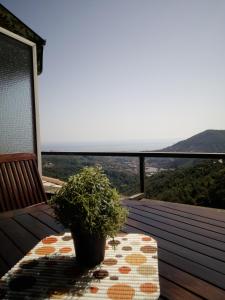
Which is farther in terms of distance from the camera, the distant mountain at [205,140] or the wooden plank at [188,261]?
the distant mountain at [205,140]

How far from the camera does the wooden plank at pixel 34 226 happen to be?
4.86 ft

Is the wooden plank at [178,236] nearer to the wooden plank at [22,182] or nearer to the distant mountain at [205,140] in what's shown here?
the wooden plank at [22,182]

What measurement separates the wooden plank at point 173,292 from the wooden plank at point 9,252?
644 mm

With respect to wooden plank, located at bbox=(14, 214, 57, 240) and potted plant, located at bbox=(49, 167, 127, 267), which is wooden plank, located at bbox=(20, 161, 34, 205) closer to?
wooden plank, located at bbox=(14, 214, 57, 240)

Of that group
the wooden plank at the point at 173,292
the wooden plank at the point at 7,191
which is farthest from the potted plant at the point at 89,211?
the wooden plank at the point at 7,191

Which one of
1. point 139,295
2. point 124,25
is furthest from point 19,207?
point 124,25

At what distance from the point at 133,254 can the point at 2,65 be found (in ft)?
7.74

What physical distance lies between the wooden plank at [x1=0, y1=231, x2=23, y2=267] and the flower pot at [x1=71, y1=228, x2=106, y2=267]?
32 cm

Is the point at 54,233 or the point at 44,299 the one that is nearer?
the point at 44,299

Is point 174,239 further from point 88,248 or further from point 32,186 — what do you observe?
point 32,186

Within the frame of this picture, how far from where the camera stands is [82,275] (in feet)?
3.22

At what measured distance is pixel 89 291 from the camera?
879mm

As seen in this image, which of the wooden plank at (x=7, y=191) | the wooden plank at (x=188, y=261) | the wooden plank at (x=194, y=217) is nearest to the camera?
the wooden plank at (x=188, y=261)

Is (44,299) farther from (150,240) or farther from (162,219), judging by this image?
(162,219)
